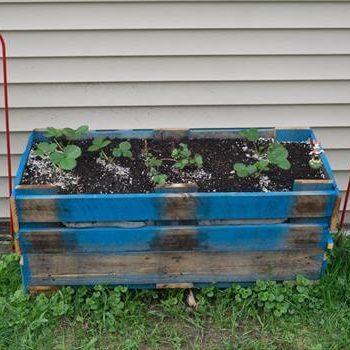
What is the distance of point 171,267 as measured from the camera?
9.68ft

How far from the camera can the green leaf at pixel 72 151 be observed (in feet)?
9.74

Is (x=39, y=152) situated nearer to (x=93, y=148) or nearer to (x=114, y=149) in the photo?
(x=93, y=148)

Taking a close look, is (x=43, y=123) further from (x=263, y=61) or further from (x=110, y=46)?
(x=263, y=61)

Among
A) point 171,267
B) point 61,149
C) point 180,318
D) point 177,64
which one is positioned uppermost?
point 177,64

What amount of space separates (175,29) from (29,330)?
5.13 feet

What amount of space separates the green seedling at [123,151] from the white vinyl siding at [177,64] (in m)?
0.22

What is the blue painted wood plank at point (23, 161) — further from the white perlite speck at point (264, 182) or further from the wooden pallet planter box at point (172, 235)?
the white perlite speck at point (264, 182)

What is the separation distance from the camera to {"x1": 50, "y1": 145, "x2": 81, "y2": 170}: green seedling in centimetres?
293

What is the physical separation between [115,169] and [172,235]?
46cm

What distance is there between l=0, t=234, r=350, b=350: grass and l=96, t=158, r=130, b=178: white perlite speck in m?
0.55

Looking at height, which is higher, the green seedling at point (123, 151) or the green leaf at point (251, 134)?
the green leaf at point (251, 134)

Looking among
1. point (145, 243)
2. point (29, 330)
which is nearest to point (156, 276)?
point (145, 243)

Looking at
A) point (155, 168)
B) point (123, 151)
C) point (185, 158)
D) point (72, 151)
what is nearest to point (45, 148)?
point (72, 151)

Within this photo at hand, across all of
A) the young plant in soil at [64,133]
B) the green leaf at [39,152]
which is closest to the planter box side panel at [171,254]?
the green leaf at [39,152]
